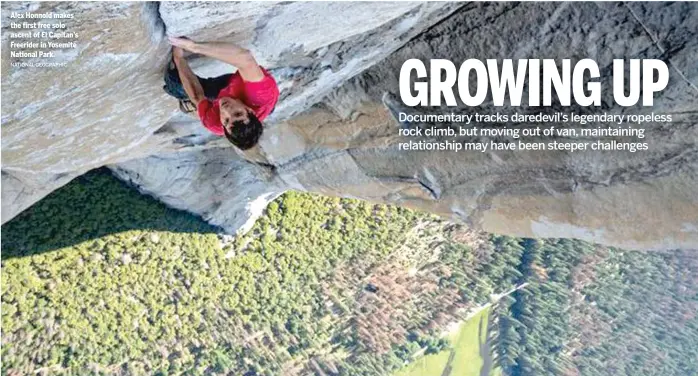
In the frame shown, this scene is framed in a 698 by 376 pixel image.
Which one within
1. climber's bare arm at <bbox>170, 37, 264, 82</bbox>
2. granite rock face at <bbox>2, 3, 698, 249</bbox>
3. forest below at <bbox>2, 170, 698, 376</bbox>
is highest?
climber's bare arm at <bbox>170, 37, 264, 82</bbox>

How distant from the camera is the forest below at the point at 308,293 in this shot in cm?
987

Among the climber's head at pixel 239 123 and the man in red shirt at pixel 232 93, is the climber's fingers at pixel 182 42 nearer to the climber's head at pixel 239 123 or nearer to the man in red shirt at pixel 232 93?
the man in red shirt at pixel 232 93

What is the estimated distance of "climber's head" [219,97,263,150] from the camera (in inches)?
177

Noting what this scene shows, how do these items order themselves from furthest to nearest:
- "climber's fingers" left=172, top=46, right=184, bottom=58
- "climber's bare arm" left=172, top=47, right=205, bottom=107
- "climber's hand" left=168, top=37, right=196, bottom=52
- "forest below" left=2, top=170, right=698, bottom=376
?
1. "forest below" left=2, top=170, right=698, bottom=376
2. "climber's bare arm" left=172, top=47, right=205, bottom=107
3. "climber's fingers" left=172, top=46, right=184, bottom=58
4. "climber's hand" left=168, top=37, right=196, bottom=52

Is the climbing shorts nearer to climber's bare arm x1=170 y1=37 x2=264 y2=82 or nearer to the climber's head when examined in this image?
climber's bare arm x1=170 y1=37 x2=264 y2=82

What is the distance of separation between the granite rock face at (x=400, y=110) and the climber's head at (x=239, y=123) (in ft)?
1.74

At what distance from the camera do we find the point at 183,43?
4672 mm

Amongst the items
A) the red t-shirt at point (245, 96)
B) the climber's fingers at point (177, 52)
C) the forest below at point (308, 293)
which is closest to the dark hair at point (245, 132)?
the red t-shirt at point (245, 96)

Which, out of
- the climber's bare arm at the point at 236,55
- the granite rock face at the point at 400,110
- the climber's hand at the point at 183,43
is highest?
the climber's hand at the point at 183,43

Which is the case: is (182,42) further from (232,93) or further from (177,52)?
(232,93)

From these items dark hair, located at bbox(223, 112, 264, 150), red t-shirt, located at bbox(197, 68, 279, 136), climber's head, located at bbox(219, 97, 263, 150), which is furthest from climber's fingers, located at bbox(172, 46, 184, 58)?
dark hair, located at bbox(223, 112, 264, 150)

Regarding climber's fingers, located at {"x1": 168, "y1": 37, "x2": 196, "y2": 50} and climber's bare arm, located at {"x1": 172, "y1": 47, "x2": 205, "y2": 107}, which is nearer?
climber's fingers, located at {"x1": 168, "y1": 37, "x2": 196, "y2": 50}

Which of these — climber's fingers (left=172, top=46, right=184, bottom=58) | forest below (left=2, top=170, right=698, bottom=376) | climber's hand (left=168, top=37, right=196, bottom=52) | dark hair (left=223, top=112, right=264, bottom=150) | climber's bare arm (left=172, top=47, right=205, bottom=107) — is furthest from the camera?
forest below (left=2, top=170, right=698, bottom=376)

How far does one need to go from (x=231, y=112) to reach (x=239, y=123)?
0.09m
